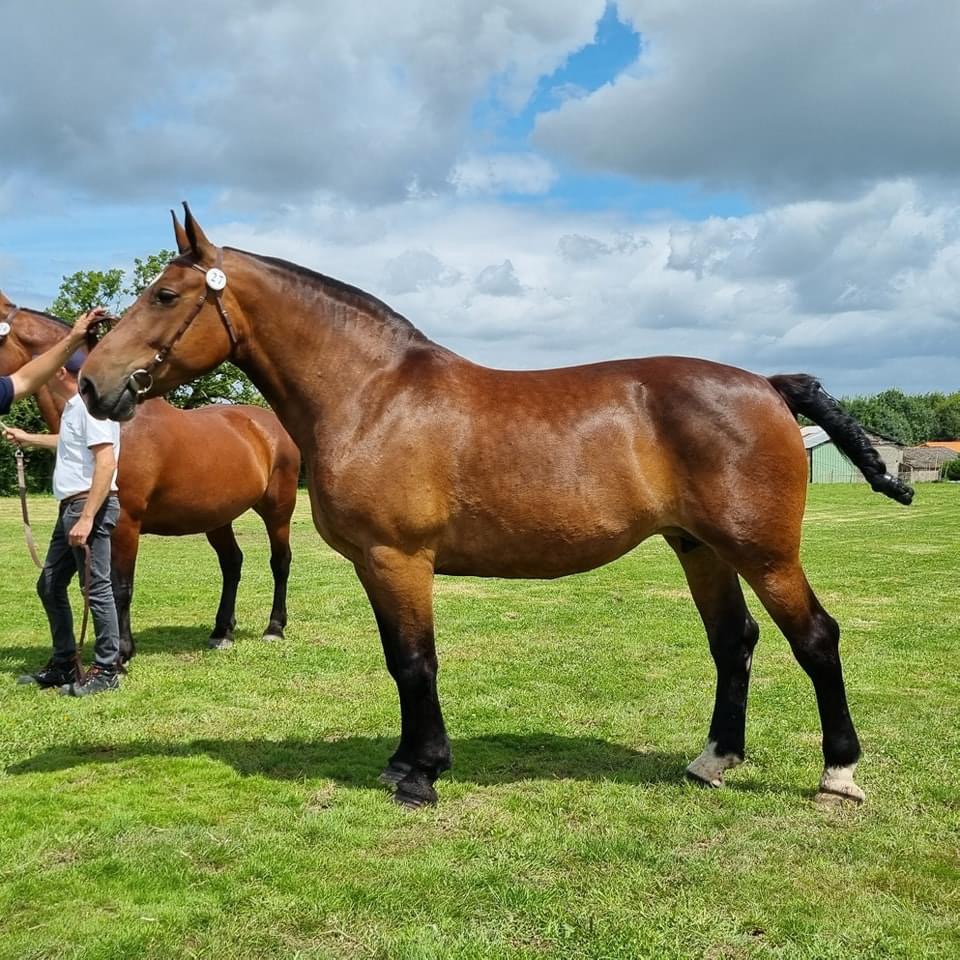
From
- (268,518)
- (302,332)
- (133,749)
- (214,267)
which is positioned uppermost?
(214,267)

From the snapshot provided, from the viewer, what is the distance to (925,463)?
3002 inches

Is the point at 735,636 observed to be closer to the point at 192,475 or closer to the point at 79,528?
the point at 79,528

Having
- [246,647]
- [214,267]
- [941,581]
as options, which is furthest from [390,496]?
[941,581]

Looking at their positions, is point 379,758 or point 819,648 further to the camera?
point 379,758

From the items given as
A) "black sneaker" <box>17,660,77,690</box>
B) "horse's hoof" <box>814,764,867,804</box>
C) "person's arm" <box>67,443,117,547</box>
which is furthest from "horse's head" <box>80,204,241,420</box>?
"horse's hoof" <box>814,764,867,804</box>

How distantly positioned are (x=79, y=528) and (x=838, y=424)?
537 cm

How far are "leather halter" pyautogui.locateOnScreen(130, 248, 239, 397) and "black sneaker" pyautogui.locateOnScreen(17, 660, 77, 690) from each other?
366cm

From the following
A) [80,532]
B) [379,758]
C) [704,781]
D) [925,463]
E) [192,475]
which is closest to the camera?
[704,781]

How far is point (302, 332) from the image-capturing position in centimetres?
484

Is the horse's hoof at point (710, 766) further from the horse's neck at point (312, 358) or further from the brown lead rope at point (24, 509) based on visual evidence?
the brown lead rope at point (24, 509)

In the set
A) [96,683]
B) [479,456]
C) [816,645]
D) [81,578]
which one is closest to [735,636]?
[816,645]

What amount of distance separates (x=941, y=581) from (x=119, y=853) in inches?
502

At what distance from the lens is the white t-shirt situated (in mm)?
6707

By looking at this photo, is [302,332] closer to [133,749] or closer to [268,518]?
[133,749]
